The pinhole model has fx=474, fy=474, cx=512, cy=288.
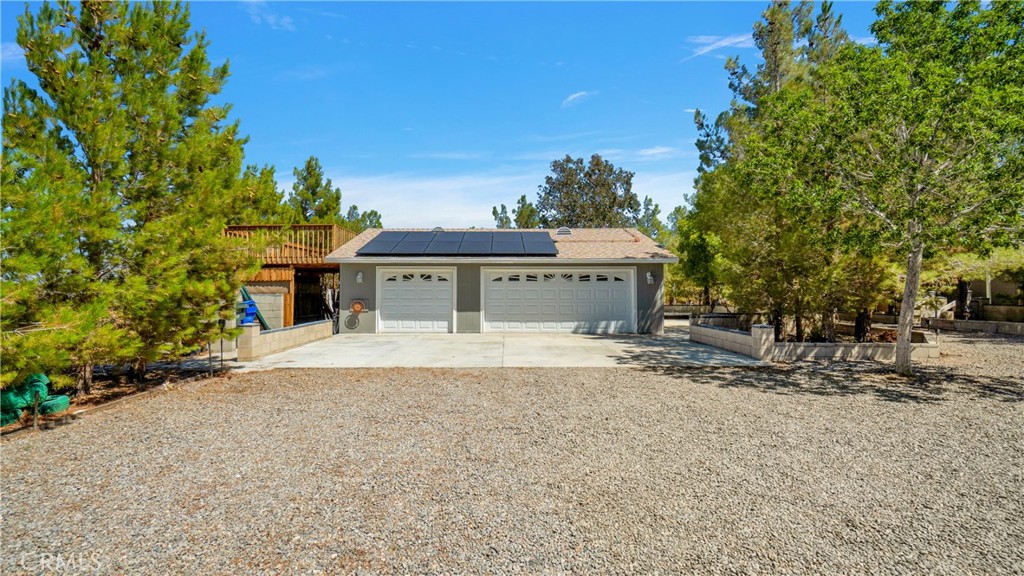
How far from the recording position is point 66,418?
5.12 m

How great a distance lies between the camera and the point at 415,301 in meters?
14.1

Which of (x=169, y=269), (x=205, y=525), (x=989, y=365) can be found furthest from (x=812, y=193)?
(x=169, y=269)

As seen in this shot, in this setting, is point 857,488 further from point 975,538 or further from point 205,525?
point 205,525

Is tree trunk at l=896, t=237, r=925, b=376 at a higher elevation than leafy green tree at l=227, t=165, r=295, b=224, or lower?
lower

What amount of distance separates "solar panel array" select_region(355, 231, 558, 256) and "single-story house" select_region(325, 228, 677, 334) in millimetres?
62

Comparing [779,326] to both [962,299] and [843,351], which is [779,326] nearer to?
[843,351]

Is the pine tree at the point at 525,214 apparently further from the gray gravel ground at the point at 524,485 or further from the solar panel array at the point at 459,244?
the gray gravel ground at the point at 524,485

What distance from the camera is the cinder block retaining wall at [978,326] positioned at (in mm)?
14508

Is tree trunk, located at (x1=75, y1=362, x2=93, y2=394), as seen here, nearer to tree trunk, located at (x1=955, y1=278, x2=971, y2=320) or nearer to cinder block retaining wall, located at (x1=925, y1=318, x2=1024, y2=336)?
cinder block retaining wall, located at (x1=925, y1=318, x2=1024, y2=336)

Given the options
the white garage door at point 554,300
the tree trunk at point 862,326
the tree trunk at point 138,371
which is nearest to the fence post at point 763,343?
the tree trunk at point 862,326

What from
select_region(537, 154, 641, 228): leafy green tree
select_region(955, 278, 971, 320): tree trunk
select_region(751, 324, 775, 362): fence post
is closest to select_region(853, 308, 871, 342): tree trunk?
select_region(751, 324, 775, 362): fence post

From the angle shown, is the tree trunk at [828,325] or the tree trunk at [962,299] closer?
the tree trunk at [828,325]

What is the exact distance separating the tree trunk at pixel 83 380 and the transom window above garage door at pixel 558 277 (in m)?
9.51

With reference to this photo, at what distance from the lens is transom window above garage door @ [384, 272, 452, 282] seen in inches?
557
